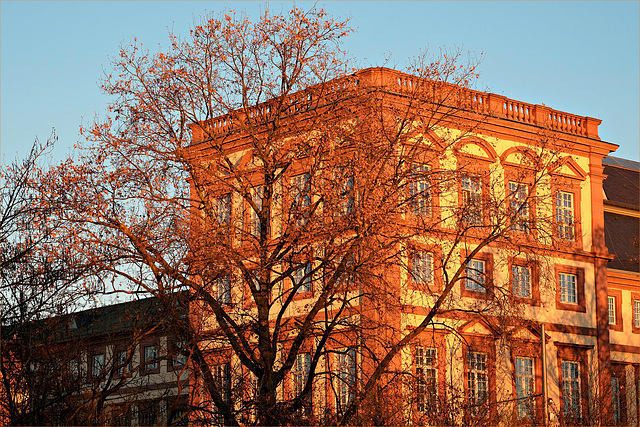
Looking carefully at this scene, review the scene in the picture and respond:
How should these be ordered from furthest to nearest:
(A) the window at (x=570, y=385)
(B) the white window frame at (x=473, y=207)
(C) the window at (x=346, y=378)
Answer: (A) the window at (x=570, y=385)
(B) the white window frame at (x=473, y=207)
(C) the window at (x=346, y=378)

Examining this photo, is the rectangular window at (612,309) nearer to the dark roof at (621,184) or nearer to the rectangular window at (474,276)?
the dark roof at (621,184)

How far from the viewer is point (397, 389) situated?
26.4 metres

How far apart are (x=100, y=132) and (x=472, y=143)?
15.1 meters

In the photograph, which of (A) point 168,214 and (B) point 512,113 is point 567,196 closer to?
(B) point 512,113

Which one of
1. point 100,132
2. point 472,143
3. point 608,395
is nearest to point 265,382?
point 100,132

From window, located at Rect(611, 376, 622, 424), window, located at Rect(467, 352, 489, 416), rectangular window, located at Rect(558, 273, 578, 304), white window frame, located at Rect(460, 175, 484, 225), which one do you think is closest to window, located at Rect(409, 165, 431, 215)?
white window frame, located at Rect(460, 175, 484, 225)

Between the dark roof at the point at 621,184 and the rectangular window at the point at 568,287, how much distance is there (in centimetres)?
703

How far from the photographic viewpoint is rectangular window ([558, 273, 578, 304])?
3838cm

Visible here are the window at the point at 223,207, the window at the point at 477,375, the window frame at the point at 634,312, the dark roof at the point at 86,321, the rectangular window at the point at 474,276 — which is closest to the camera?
the dark roof at the point at 86,321

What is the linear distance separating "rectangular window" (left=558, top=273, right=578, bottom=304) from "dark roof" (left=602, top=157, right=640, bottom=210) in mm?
7031

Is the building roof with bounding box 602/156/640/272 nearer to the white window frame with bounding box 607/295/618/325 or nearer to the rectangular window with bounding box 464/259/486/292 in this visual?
the white window frame with bounding box 607/295/618/325

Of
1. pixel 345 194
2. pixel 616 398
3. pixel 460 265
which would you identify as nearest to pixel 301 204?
pixel 345 194

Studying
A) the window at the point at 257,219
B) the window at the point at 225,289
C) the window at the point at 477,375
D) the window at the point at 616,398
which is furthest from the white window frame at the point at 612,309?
the window at the point at 225,289

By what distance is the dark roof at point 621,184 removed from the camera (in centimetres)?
4619
